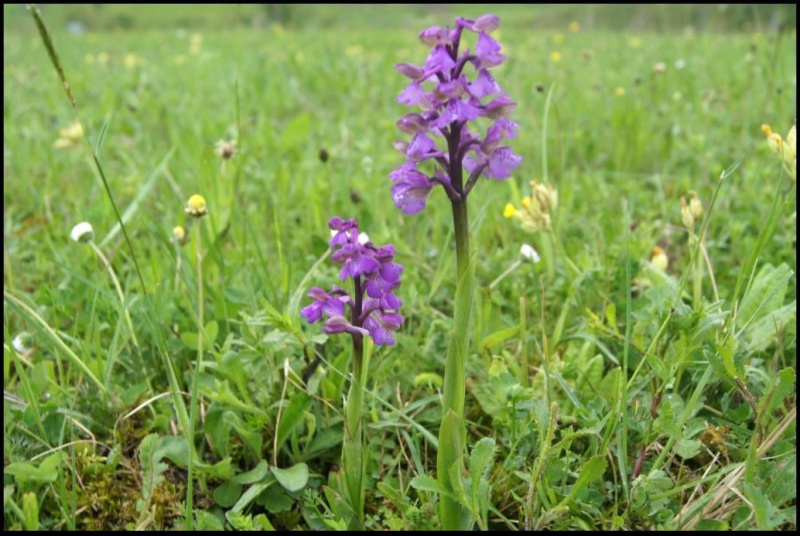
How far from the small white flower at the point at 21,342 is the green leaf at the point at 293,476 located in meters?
0.82

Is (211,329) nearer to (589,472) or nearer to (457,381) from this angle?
(457,381)

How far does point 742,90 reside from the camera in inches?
170

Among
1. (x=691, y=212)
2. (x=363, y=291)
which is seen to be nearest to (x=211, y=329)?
(x=363, y=291)

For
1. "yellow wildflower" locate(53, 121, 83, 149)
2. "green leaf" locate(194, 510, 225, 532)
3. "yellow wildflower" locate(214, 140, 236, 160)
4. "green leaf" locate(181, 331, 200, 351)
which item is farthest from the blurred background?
"green leaf" locate(194, 510, 225, 532)

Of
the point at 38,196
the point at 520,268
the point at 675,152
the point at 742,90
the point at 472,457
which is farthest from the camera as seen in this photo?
the point at 742,90

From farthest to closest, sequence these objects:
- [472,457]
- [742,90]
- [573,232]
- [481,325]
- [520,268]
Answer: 1. [742,90]
2. [573,232]
3. [520,268]
4. [481,325]
5. [472,457]

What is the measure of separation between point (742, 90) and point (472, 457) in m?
3.98

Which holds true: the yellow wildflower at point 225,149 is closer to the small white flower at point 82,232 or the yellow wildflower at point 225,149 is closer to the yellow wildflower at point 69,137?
the small white flower at point 82,232

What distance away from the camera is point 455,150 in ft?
3.83

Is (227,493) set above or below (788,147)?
below

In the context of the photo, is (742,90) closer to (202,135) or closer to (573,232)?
(573,232)

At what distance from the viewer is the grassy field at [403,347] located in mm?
1296

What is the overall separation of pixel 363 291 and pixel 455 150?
1.03 feet

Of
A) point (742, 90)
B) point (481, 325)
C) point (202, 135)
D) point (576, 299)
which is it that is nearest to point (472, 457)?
point (481, 325)
